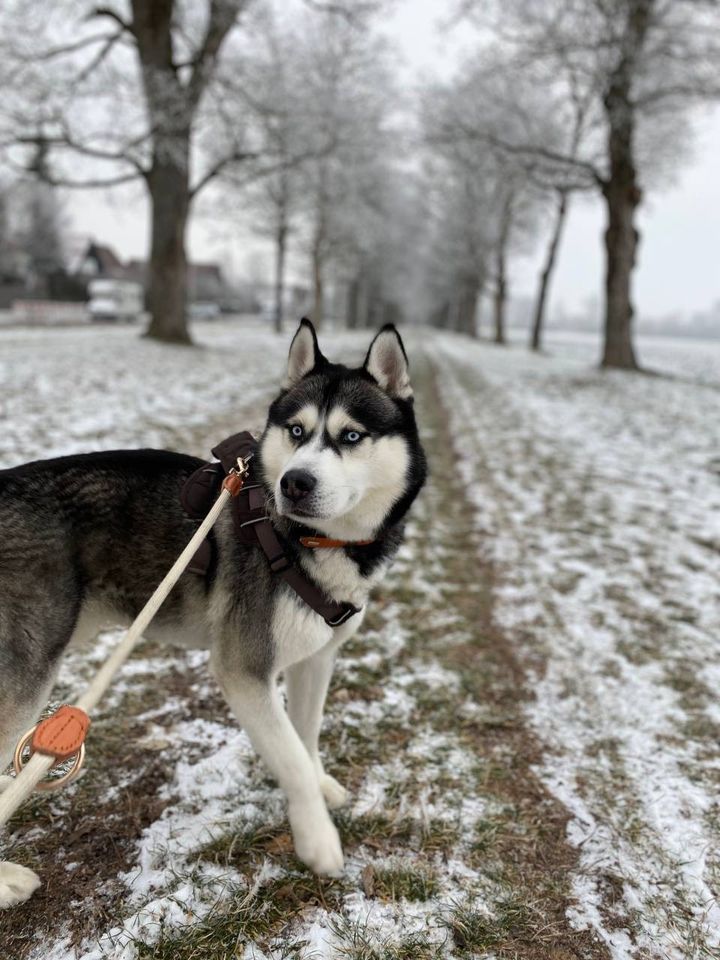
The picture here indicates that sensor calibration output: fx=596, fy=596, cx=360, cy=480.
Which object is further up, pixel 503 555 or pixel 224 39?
pixel 224 39

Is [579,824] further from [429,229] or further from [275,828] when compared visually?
[429,229]

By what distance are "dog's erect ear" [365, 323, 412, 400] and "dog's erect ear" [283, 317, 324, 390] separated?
0.77ft

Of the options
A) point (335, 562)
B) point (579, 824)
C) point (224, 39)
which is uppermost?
point (224, 39)

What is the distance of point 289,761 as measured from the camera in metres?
2.17

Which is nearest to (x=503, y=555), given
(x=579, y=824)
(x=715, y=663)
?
(x=715, y=663)

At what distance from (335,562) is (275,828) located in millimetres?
1185

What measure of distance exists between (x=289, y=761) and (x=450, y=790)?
104cm

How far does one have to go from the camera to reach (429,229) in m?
48.6

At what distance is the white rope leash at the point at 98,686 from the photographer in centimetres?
143

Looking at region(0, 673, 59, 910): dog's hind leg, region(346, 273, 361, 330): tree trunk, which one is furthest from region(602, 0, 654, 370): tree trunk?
region(346, 273, 361, 330): tree trunk

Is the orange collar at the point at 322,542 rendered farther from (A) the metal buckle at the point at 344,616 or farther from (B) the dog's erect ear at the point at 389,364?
(B) the dog's erect ear at the point at 389,364

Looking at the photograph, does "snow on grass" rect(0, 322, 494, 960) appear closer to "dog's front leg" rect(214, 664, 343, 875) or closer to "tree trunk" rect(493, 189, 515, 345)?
"dog's front leg" rect(214, 664, 343, 875)

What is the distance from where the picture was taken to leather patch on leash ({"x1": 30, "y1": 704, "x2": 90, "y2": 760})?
156 cm

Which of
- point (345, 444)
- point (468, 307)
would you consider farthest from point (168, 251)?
point (468, 307)
